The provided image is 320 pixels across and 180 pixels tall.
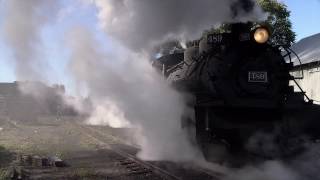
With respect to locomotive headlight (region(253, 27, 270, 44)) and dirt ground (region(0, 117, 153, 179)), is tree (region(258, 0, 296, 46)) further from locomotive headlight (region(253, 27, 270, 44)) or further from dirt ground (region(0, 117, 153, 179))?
locomotive headlight (region(253, 27, 270, 44))

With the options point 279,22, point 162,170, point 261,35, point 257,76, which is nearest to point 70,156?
point 162,170

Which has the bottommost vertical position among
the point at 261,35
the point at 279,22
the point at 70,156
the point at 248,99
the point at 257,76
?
the point at 70,156

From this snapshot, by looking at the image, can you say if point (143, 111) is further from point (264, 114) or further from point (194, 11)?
point (264, 114)

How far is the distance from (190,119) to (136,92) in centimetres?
282

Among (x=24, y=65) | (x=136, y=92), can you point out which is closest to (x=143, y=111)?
(x=136, y=92)

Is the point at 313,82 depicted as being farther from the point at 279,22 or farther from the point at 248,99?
the point at 248,99

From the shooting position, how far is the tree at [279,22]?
2484 cm

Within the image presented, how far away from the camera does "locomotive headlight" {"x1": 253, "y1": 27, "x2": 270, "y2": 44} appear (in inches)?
362

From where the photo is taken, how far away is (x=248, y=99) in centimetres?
901

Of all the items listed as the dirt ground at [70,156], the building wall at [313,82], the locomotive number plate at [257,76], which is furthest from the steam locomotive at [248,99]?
the building wall at [313,82]

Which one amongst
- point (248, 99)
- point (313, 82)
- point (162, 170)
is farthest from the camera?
point (313, 82)

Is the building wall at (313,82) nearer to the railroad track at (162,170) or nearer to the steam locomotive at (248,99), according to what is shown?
the railroad track at (162,170)

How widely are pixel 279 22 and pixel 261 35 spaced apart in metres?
16.5

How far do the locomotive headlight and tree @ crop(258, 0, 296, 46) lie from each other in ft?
52.5
